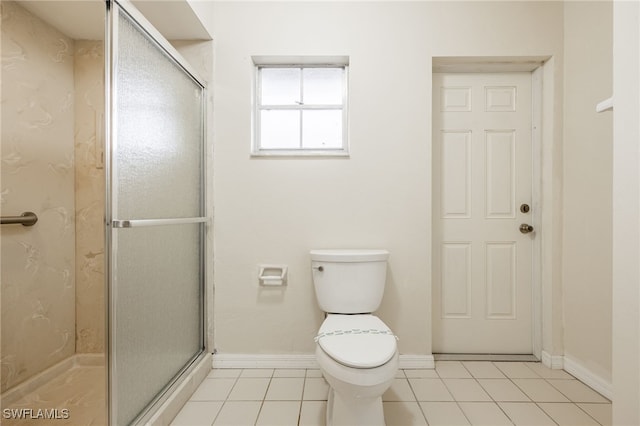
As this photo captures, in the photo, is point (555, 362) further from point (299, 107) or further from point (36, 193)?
point (36, 193)

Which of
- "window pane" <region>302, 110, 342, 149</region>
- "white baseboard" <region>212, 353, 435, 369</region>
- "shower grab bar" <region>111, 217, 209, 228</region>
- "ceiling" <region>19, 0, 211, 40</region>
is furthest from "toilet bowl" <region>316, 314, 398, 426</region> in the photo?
"ceiling" <region>19, 0, 211, 40</region>

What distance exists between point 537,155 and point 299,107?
153 centimetres

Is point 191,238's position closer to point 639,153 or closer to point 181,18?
point 181,18

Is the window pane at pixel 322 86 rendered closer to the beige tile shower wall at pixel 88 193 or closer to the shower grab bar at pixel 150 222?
the shower grab bar at pixel 150 222

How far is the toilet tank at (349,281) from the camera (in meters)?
1.83

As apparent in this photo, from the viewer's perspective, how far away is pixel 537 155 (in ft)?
6.99

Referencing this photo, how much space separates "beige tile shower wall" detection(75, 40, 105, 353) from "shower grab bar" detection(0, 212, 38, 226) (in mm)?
301

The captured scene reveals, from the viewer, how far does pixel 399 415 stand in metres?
1.57

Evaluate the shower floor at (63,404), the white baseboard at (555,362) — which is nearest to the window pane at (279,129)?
the shower floor at (63,404)

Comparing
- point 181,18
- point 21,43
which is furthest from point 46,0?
point 181,18

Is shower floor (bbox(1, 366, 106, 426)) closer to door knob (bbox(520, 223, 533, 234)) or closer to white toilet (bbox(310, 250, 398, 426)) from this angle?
white toilet (bbox(310, 250, 398, 426))

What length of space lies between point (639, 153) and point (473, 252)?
4.54 ft

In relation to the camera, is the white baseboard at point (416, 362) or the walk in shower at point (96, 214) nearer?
the walk in shower at point (96, 214)

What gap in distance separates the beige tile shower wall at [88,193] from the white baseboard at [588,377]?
2.69 metres
